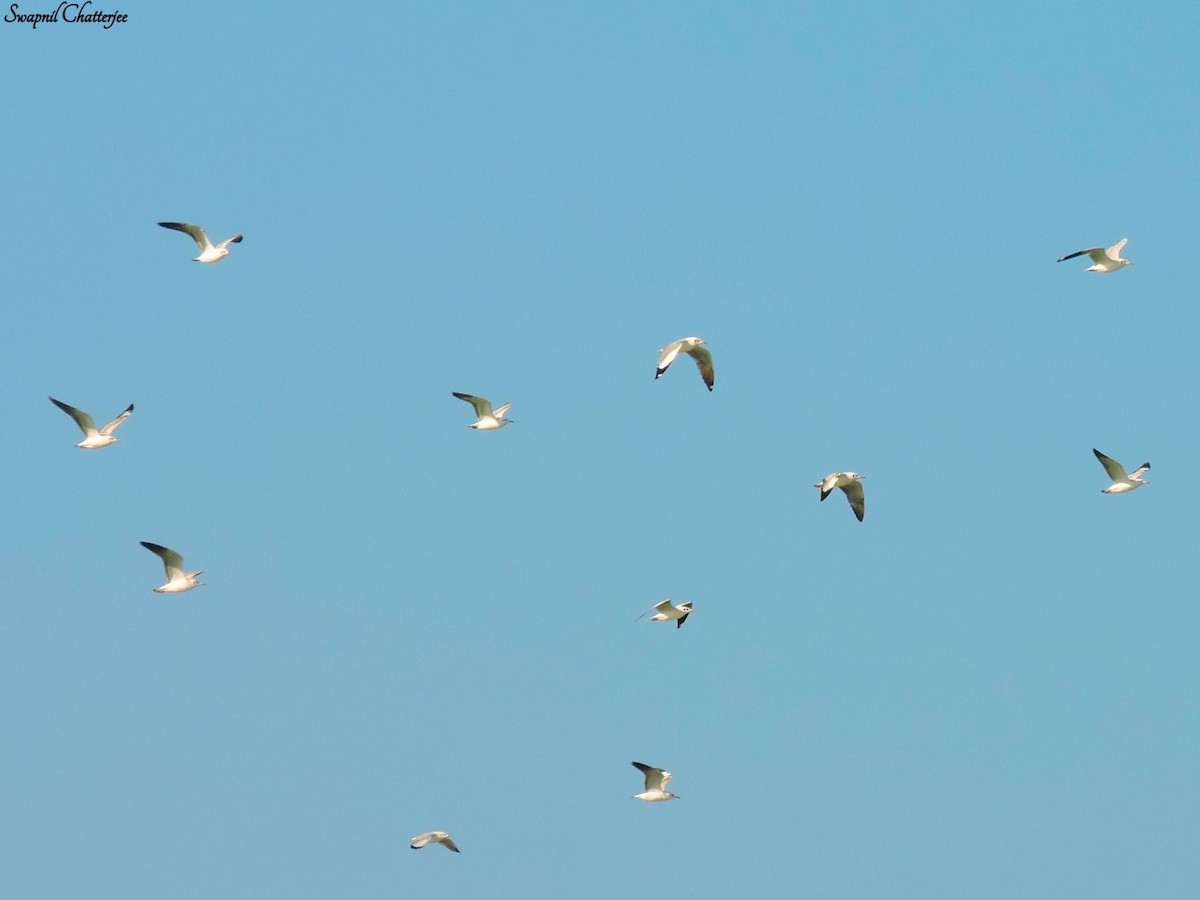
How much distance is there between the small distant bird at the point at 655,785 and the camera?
39.9m

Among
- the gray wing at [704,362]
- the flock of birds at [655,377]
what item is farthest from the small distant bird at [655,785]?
the gray wing at [704,362]

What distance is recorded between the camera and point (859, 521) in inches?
1506

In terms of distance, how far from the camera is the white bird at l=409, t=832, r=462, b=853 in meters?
39.9

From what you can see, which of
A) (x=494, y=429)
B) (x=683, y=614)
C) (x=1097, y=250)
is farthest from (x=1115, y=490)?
(x=494, y=429)

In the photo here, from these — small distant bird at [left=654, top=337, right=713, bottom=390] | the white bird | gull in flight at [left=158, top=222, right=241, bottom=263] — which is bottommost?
the white bird

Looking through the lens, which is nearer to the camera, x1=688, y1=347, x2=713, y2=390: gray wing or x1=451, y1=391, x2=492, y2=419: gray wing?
x1=688, y1=347, x2=713, y2=390: gray wing

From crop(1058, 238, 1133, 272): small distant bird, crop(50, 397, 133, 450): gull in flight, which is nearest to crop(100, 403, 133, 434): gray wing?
crop(50, 397, 133, 450): gull in flight

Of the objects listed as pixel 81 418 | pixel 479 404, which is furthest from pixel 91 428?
pixel 479 404

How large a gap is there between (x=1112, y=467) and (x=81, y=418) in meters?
22.4

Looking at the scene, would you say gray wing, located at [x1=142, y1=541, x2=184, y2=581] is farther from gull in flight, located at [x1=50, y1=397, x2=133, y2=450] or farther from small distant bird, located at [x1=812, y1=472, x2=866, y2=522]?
small distant bird, located at [x1=812, y1=472, x2=866, y2=522]

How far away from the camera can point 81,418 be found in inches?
1507

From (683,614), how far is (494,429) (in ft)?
18.8

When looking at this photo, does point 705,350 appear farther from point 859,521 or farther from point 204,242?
point 204,242

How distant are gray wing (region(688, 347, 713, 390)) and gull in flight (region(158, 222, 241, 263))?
36.0 feet
